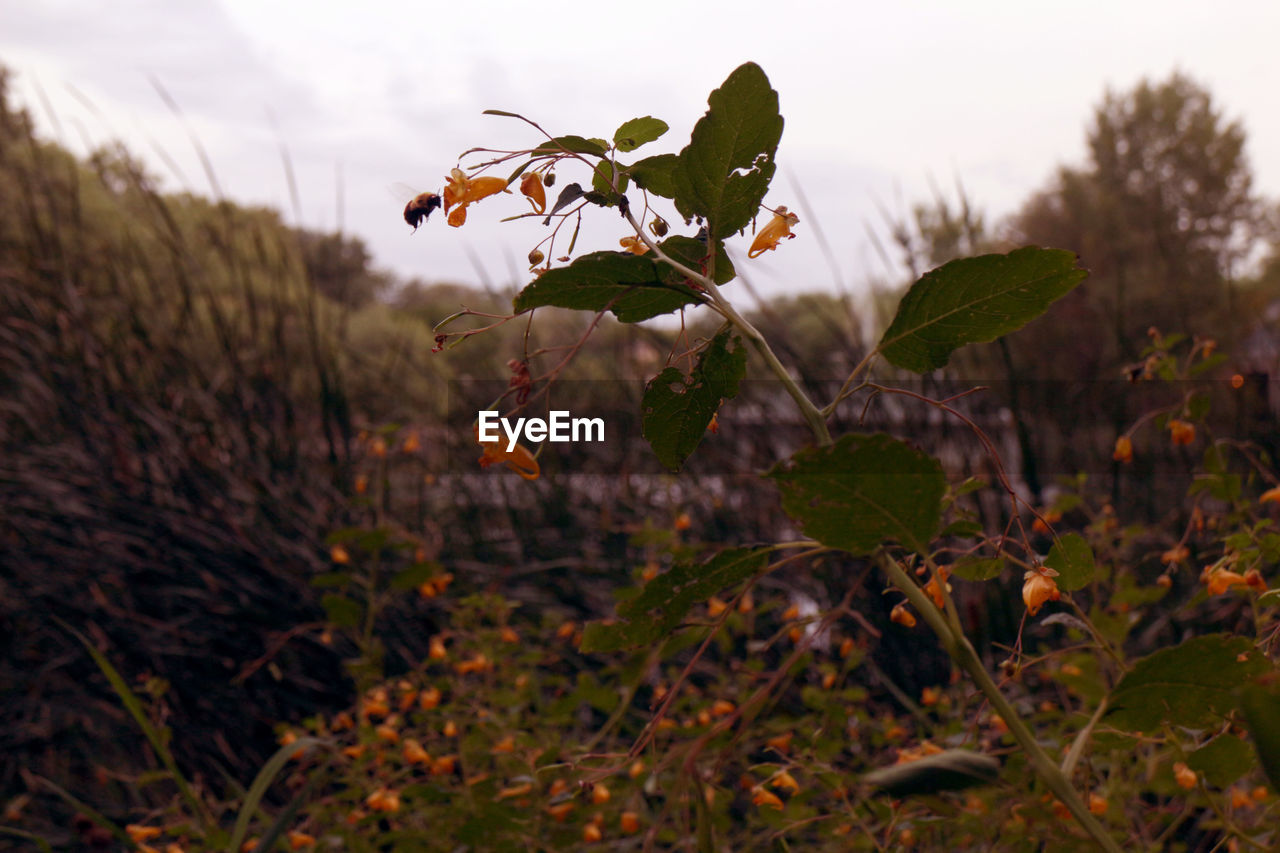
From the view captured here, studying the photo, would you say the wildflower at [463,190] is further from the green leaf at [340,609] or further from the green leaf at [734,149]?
the green leaf at [340,609]

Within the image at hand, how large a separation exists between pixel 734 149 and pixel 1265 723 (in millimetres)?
230

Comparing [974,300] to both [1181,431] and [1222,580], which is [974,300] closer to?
[1222,580]

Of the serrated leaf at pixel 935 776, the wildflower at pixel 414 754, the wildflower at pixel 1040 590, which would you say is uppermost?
the wildflower at pixel 1040 590

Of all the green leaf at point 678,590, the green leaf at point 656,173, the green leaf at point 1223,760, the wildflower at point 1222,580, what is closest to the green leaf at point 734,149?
the green leaf at point 656,173

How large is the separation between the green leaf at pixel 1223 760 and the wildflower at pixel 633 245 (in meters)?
0.30

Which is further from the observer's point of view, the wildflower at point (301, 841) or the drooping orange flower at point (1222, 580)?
the wildflower at point (301, 841)

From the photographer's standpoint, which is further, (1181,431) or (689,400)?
(1181,431)

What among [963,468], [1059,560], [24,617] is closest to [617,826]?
[1059,560]

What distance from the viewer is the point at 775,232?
383mm

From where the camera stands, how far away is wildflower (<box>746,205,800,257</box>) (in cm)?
38

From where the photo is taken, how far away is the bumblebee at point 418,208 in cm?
38

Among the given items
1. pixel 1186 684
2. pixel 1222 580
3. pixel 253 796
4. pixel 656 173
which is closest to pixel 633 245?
pixel 656 173

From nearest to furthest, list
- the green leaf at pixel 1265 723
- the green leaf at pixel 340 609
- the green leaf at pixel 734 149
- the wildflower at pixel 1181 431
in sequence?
the green leaf at pixel 1265 723
the green leaf at pixel 734 149
the wildflower at pixel 1181 431
the green leaf at pixel 340 609

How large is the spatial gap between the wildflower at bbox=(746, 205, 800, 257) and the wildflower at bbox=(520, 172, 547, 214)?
0.09 meters
